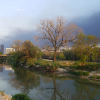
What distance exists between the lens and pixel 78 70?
49.1 feet

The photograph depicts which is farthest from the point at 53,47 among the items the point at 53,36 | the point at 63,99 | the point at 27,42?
the point at 63,99

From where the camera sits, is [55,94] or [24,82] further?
[24,82]

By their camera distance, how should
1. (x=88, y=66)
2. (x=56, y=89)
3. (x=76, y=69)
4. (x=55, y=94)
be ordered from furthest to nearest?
1. (x=76, y=69)
2. (x=88, y=66)
3. (x=56, y=89)
4. (x=55, y=94)

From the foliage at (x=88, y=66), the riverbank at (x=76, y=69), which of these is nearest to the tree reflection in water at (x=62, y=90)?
the riverbank at (x=76, y=69)

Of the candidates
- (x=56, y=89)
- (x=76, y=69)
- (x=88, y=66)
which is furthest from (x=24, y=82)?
(x=88, y=66)

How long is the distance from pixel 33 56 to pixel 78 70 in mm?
14384

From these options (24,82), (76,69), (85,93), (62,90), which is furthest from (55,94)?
(76,69)

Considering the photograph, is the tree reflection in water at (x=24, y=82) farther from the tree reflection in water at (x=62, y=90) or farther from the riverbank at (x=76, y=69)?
the riverbank at (x=76, y=69)

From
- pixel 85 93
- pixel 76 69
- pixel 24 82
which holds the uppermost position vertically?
pixel 76 69

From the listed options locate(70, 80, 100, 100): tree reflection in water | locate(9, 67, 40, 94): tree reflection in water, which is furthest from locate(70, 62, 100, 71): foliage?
locate(9, 67, 40, 94): tree reflection in water

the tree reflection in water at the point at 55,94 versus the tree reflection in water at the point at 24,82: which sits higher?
the tree reflection in water at the point at 55,94

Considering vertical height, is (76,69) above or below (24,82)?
above

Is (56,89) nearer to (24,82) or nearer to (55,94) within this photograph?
(55,94)

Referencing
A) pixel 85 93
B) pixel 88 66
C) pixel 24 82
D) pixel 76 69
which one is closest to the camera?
pixel 85 93
